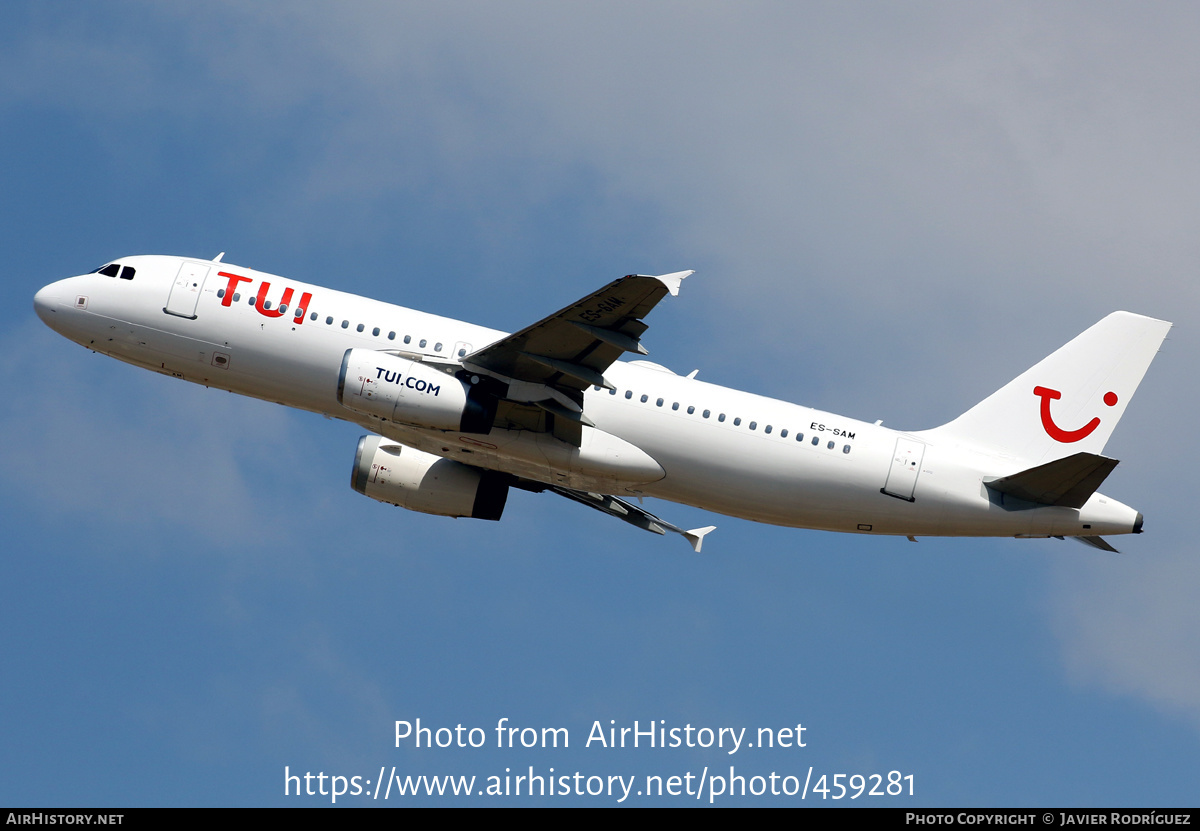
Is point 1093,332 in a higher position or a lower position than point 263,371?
higher

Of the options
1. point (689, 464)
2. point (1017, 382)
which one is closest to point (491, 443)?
point (689, 464)

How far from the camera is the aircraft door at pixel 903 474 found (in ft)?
113

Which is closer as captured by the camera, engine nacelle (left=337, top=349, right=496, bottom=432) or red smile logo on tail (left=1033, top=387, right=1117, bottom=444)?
engine nacelle (left=337, top=349, right=496, bottom=432)

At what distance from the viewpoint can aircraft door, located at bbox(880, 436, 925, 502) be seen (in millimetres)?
34344

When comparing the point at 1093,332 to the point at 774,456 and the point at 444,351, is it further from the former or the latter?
the point at 444,351

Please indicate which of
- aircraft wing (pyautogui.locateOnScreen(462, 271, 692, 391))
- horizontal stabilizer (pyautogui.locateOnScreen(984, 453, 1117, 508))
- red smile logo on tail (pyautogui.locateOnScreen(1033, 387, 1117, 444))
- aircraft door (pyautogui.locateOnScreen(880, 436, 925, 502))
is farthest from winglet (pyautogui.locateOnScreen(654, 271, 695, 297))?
red smile logo on tail (pyautogui.locateOnScreen(1033, 387, 1117, 444))

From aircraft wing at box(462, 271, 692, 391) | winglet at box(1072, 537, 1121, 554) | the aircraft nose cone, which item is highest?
the aircraft nose cone

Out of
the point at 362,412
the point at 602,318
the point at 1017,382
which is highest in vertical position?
the point at 1017,382

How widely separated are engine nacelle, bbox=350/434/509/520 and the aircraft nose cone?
378 inches

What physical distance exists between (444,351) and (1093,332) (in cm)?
1889

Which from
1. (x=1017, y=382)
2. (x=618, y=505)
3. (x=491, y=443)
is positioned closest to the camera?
(x=491, y=443)

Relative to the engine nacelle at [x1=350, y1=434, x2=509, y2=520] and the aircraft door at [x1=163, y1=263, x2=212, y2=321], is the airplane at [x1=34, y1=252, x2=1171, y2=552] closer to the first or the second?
the aircraft door at [x1=163, y1=263, x2=212, y2=321]

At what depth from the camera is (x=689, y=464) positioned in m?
34.2

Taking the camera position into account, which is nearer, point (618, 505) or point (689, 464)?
point (689, 464)
